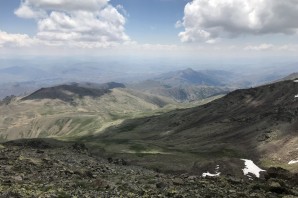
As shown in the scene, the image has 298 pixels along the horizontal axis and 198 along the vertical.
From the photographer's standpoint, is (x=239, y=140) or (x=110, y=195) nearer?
(x=110, y=195)

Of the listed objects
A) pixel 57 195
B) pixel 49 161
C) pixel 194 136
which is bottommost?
pixel 194 136

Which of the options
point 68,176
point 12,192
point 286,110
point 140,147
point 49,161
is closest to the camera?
point 12,192

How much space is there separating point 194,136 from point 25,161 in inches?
5486

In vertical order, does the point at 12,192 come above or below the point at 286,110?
above

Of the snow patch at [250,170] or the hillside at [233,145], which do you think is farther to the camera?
the hillside at [233,145]

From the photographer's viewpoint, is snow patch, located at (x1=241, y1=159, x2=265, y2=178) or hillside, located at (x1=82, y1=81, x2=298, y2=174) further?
hillside, located at (x1=82, y1=81, x2=298, y2=174)

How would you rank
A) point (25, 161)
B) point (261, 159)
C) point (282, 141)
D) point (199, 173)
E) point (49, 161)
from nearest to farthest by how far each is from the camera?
1. point (25, 161)
2. point (49, 161)
3. point (199, 173)
4. point (261, 159)
5. point (282, 141)

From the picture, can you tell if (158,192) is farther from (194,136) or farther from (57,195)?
(194,136)

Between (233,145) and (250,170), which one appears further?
(233,145)

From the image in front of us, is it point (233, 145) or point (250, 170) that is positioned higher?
point (250, 170)

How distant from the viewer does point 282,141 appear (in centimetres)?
13050

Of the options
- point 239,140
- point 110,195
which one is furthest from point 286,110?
point 110,195

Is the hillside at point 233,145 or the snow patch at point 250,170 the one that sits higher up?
the snow patch at point 250,170

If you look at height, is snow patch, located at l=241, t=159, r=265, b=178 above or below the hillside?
above
